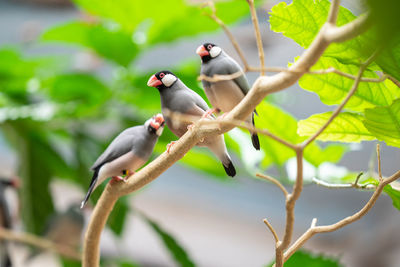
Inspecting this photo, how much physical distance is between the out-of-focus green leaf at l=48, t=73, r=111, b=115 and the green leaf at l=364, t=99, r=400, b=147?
18.3 inches

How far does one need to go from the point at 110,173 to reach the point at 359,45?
172 millimetres

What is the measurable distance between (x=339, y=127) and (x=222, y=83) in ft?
0.28

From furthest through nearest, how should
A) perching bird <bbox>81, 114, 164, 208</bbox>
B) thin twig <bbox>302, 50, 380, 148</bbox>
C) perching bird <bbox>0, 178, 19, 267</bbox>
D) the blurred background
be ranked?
perching bird <bbox>0, 178, 19, 267</bbox>, the blurred background, perching bird <bbox>81, 114, 164, 208</bbox>, thin twig <bbox>302, 50, 380, 148</bbox>

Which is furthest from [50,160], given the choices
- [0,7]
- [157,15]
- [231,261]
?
[0,7]

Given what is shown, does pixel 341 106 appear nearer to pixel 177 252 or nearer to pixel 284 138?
pixel 284 138

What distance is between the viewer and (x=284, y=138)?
0.40 metres

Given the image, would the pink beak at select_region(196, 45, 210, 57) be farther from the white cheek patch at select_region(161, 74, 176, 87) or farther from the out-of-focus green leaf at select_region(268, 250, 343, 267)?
the out-of-focus green leaf at select_region(268, 250, 343, 267)

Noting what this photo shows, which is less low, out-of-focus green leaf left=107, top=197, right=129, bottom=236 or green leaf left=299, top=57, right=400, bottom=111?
green leaf left=299, top=57, right=400, bottom=111

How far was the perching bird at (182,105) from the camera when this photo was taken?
0.84ft

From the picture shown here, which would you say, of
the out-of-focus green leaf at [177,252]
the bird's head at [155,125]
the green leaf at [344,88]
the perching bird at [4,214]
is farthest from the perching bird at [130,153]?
the perching bird at [4,214]

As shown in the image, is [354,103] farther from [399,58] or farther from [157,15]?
[157,15]

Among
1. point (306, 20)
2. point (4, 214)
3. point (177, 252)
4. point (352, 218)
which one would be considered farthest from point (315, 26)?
point (4, 214)

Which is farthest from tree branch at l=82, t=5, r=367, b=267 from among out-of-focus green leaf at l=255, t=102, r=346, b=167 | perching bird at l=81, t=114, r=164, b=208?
out-of-focus green leaf at l=255, t=102, r=346, b=167

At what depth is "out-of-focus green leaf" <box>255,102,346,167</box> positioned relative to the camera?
15.0 inches
